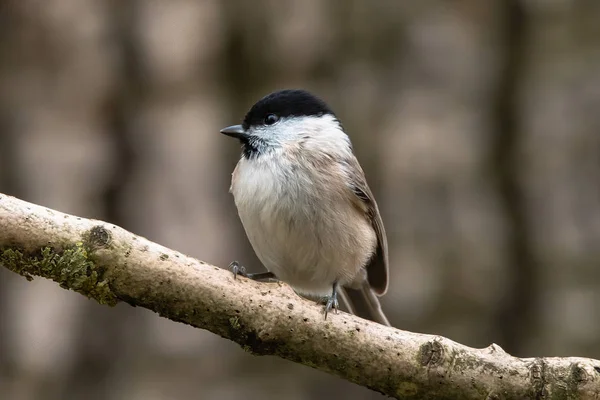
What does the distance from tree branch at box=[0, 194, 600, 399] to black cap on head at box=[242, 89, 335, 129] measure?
134 cm

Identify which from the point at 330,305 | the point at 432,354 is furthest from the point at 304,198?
the point at 432,354

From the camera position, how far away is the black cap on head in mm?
3703

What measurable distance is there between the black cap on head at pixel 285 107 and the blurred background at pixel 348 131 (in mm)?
1246

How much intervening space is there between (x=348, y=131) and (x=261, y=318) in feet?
9.34

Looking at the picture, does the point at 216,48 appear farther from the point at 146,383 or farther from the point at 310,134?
the point at 146,383

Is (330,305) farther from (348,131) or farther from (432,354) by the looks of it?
(348,131)

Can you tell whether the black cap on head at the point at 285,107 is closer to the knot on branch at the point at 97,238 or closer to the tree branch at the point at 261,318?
the tree branch at the point at 261,318

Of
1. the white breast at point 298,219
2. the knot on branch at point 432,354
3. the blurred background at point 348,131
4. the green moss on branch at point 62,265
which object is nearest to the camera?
the green moss on branch at point 62,265

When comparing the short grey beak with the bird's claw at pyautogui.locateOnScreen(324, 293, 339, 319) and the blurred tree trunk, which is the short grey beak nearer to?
the bird's claw at pyautogui.locateOnScreen(324, 293, 339, 319)

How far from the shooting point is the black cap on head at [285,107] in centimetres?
370

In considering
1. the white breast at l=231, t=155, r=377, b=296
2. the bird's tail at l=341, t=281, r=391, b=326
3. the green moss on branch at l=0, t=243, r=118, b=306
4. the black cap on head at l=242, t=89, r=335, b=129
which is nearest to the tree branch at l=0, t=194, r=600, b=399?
the green moss on branch at l=0, t=243, r=118, b=306

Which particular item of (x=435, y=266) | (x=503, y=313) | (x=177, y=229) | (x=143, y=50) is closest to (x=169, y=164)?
(x=177, y=229)

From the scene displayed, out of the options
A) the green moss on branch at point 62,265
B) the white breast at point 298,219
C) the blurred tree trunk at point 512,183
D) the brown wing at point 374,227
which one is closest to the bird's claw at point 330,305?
the white breast at point 298,219

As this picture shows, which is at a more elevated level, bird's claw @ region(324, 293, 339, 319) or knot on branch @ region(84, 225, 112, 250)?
knot on branch @ region(84, 225, 112, 250)
